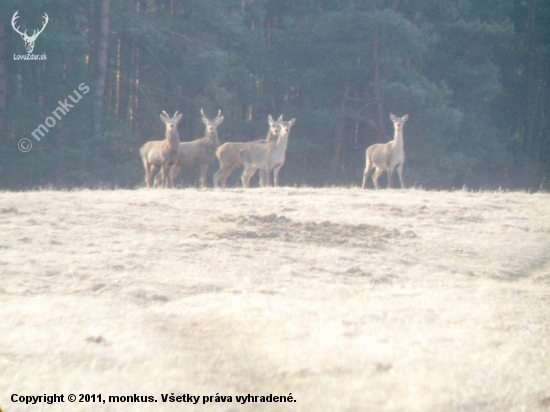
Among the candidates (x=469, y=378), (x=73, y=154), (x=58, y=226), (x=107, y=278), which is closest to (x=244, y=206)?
(x=58, y=226)

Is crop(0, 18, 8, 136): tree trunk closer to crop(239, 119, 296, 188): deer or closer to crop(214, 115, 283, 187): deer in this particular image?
crop(214, 115, 283, 187): deer

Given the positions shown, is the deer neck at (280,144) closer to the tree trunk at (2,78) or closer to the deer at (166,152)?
the deer at (166,152)

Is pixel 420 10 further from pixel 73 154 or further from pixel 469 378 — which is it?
pixel 469 378

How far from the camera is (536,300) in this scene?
7359mm

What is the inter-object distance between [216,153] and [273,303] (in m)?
12.2

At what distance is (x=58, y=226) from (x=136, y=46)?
2103 cm

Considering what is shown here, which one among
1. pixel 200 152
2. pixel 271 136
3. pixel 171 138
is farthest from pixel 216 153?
pixel 171 138

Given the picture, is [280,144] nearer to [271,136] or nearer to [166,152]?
[271,136]

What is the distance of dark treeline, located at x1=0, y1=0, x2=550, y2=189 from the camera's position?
86.5ft

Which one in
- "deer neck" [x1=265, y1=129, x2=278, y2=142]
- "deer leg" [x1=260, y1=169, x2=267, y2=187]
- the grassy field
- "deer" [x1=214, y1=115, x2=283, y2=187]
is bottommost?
the grassy field

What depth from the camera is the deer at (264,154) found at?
705 inches

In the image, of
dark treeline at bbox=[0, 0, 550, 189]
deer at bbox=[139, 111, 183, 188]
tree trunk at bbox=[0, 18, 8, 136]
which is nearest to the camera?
deer at bbox=[139, 111, 183, 188]

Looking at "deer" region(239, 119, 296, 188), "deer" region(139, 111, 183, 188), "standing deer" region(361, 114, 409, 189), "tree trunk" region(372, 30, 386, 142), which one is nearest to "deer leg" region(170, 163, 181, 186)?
"deer" region(139, 111, 183, 188)

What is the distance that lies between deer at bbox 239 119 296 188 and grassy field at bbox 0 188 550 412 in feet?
14.9
